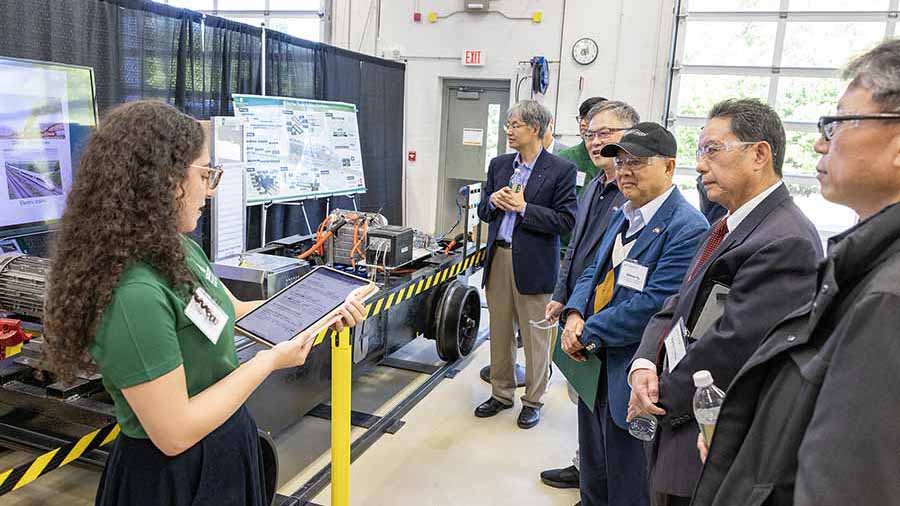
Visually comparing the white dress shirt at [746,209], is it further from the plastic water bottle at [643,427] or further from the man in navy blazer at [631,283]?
the plastic water bottle at [643,427]

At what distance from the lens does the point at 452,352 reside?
3.88 meters

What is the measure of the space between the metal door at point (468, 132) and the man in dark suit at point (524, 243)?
3.47m

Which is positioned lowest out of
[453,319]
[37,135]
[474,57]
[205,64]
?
[453,319]

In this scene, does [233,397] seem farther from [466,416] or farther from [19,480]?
[466,416]

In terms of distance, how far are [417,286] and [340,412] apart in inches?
44.3

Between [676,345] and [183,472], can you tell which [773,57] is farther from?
[183,472]

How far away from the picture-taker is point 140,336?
109 centimetres

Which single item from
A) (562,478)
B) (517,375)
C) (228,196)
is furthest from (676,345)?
(517,375)

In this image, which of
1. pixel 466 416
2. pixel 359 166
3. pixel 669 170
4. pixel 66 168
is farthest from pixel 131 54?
pixel 669 170

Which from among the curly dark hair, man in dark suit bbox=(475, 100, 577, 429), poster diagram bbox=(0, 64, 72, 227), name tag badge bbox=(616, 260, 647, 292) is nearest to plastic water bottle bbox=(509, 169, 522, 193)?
man in dark suit bbox=(475, 100, 577, 429)

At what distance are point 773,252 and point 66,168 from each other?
2.53m

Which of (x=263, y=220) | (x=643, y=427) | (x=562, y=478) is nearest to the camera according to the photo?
(x=643, y=427)

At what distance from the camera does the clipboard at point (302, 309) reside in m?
1.50

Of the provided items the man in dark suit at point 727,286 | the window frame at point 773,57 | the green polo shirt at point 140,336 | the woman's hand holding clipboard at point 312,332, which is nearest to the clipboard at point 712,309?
the man in dark suit at point 727,286
